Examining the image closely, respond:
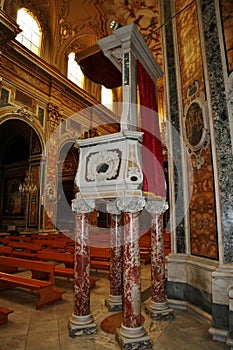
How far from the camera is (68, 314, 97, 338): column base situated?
303 centimetres

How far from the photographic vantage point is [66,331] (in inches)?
124

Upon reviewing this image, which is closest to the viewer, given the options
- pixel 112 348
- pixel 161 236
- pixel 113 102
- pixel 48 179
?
pixel 112 348

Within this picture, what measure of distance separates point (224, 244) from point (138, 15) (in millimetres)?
7923

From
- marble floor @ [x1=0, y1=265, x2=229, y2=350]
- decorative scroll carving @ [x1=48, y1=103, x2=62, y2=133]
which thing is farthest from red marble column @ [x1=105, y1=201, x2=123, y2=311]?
decorative scroll carving @ [x1=48, y1=103, x2=62, y2=133]

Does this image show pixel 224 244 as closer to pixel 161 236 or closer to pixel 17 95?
pixel 161 236

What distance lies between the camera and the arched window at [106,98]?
16.3 m

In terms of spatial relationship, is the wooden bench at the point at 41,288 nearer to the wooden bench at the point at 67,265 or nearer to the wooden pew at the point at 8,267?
the wooden bench at the point at 67,265

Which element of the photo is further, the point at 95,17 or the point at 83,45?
the point at 83,45

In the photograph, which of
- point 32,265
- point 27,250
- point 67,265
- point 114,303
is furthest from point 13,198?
point 114,303

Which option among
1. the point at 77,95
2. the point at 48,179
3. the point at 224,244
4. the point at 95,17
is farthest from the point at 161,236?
the point at 95,17

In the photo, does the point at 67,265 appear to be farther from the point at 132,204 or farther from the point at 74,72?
the point at 74,72

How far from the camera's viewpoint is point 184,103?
4578mm

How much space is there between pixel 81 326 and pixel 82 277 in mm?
563

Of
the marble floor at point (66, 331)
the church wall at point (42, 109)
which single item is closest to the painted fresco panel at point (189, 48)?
the marble floor at point (66, 331)
